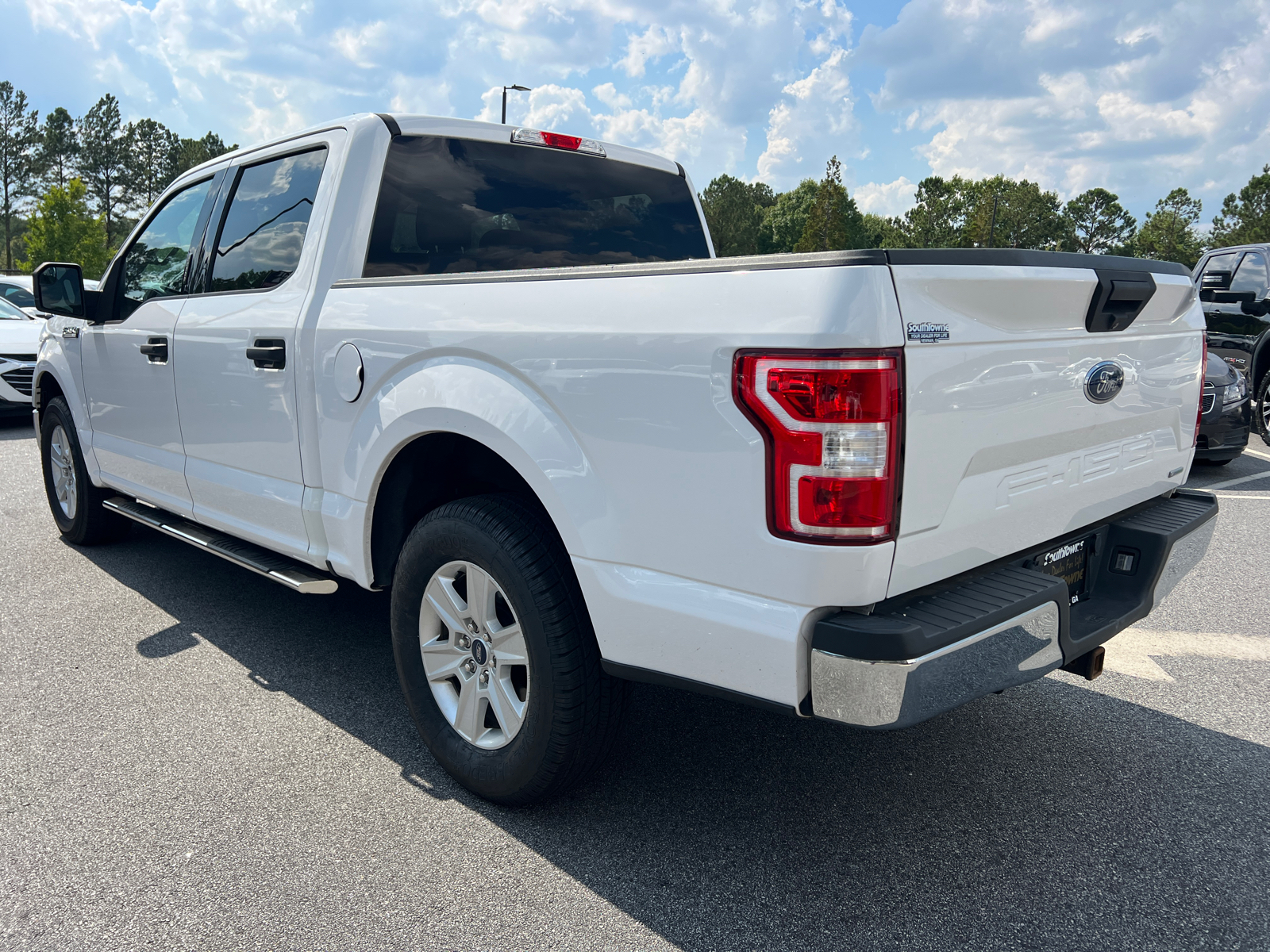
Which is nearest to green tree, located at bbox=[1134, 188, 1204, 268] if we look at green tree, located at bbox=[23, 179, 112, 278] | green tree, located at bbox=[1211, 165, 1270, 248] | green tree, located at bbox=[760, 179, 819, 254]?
green tree, located at bbox=[1211, 165, 1270, 248]

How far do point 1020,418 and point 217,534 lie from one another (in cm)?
335

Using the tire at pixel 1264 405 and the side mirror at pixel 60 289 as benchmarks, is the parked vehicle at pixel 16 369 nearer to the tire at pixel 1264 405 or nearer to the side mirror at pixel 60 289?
the side mirror at pixel 60 289

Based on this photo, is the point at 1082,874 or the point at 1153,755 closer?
the point at 1082,874

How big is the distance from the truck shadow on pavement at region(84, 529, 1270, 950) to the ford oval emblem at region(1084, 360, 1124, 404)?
4.07 ft

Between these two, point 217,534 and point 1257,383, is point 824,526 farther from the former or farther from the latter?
point 1257,383

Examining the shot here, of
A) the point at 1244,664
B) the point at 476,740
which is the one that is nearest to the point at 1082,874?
the point at 476,740

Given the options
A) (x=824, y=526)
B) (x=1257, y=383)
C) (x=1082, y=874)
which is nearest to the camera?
(x=824, y=526)

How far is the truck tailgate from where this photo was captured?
1935mm

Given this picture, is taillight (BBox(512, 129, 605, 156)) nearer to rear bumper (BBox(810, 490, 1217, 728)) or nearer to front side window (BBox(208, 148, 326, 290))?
front side window (BBox(208, 148, 326, 290))

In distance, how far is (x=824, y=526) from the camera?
1.89m

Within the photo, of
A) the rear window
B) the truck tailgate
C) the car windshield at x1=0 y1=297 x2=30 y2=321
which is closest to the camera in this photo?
the truck tailgate

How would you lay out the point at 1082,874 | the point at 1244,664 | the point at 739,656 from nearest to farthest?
the point at 739,656, the point at 1082,874, the point at 1244,664

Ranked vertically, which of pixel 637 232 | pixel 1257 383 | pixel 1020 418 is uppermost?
pixel 637 232

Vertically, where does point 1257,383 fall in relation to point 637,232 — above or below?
below
